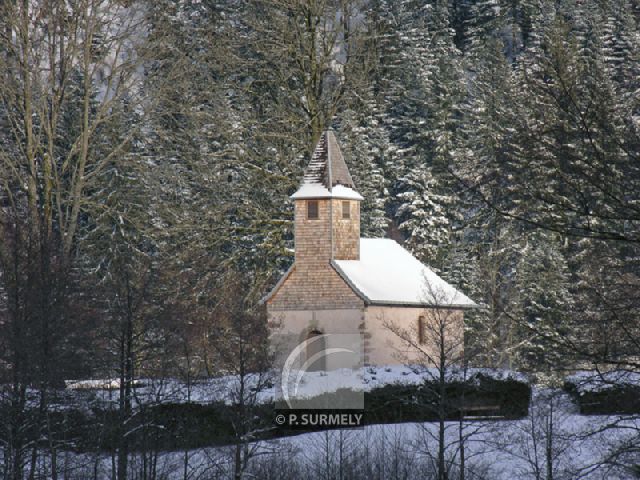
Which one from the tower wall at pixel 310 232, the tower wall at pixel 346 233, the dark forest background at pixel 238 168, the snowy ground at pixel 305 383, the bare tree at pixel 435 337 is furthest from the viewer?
the tower wall at pixel 346 233

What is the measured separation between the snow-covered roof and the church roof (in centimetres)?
245

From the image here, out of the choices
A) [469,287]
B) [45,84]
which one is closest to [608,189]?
[45,84]

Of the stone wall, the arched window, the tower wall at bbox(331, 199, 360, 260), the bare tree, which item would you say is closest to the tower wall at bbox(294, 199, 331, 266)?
the tower wall at bbox(331, 199, 360, 260)

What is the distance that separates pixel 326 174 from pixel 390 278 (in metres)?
4.53

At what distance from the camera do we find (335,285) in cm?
3569

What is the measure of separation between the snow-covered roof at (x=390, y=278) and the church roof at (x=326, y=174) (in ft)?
8.03

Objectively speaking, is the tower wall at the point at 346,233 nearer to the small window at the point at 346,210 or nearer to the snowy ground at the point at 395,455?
the small window at the point at 346,210

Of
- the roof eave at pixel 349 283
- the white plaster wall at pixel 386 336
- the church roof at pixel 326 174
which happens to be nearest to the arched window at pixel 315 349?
the white plaster wall at pixel 386 336

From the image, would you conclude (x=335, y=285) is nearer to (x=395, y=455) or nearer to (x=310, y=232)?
(x=310, y=232)

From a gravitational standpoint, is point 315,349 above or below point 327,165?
below

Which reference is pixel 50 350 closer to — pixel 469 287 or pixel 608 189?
pixel 608 189

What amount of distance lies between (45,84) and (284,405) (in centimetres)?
1316

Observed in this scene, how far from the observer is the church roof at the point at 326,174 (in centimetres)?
3606

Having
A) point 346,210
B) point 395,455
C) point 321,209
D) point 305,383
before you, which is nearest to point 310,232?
point 321,209
